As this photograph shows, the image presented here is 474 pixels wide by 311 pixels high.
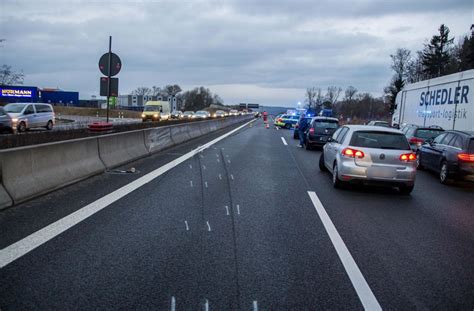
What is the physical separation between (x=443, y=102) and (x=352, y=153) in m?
10.6

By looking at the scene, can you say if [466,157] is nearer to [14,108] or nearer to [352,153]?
[352,153]

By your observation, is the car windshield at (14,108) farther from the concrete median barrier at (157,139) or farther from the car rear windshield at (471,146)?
the car rear windshield at (471,146)

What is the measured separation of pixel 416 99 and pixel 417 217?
16.7 meters

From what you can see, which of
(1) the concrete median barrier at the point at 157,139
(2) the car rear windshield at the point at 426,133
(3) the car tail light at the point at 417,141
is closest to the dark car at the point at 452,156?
(3) the car tail light at the point at 417,141

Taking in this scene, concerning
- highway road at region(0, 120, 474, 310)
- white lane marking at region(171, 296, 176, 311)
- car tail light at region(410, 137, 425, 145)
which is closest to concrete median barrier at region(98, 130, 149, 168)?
highway road at region(0, 120, 474, 310)

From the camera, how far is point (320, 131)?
20.2 meters

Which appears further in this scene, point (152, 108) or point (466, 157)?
point (152, 108)

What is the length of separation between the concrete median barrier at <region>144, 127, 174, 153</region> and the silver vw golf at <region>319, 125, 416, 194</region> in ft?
25.5

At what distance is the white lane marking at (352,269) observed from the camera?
3.93 metres

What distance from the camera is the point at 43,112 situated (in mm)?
27297

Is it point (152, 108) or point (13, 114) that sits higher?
point (152, 108)

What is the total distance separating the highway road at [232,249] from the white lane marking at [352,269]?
14mm

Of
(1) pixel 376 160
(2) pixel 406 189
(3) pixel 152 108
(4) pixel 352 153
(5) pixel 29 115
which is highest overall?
(3) pixel 152 108

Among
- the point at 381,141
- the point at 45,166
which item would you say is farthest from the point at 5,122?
the point at 381,141
